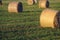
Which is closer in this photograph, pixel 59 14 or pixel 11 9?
pixel 59 14

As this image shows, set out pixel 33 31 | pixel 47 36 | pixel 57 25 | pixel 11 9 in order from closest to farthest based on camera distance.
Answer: pixel 47 36
pixel 33 31
pixel 57 25
pixel 11 9

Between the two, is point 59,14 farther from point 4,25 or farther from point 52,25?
point 4,25

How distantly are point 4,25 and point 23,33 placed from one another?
3028 millimetres

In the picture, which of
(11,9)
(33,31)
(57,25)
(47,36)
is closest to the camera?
(47,36)

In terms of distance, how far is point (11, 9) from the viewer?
2664 centimetres

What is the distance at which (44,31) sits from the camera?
15.7 m

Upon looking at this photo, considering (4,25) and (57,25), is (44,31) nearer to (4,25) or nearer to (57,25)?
(57,25)

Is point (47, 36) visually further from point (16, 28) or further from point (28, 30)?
point (16, 28)

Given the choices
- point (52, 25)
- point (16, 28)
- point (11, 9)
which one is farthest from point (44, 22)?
point (11, 9)

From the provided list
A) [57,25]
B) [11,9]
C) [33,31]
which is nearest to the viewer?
[33,31]

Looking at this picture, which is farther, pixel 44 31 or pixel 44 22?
pixel 44 22

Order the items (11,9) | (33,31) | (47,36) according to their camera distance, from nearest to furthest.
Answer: (47,36) → (33,31) → (11,9)

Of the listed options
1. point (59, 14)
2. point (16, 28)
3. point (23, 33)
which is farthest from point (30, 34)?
point (59, 14)

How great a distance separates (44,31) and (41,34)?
831 mm
